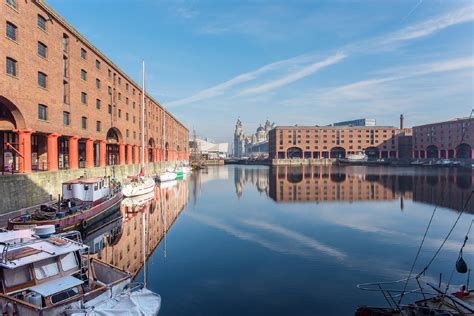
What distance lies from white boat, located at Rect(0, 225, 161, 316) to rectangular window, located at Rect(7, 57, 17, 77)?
80.1ft

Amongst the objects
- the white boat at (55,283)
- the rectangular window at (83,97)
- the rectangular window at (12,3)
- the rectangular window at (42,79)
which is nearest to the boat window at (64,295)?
the white boat at (55,283)

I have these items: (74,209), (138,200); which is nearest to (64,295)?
(74,209)

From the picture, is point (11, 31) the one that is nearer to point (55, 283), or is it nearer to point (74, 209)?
point (74, 209)

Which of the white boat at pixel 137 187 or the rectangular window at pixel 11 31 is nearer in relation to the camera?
the rectangular window at pixel 11 31

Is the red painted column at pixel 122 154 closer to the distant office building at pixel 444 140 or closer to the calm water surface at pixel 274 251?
the calm water surface at pixel 274 251

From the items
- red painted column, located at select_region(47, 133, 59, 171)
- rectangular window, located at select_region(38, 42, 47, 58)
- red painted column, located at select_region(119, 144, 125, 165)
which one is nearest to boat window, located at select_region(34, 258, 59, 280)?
red painted column, located at select_region(47, 133, 59, 171)

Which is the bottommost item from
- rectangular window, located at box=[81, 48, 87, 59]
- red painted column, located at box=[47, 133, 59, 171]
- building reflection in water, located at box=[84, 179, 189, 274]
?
building reflection in water, located at box=[84, 179, 189, 274]

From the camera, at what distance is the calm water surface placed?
49.1 feet

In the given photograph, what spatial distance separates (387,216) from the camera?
3606cm

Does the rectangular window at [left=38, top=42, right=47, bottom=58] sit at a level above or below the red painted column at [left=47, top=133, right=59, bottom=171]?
above

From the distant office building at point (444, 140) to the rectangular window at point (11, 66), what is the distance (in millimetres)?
165850

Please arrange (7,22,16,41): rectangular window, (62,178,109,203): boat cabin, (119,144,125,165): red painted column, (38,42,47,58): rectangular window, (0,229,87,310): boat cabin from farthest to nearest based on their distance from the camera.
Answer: (119,144,125,165): red painted column < (38,42,47,58): rectangular window < (7,22,16,41): rectangular window < (62,178,109,203): boat cabin < (0,229,87,310): boat cabin

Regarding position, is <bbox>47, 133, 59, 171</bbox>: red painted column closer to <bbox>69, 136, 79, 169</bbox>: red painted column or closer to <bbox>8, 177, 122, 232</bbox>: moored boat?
<bbox>69, 136, 79, 169</bbox>: red painted column

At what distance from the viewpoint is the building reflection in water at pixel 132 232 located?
20.8m
